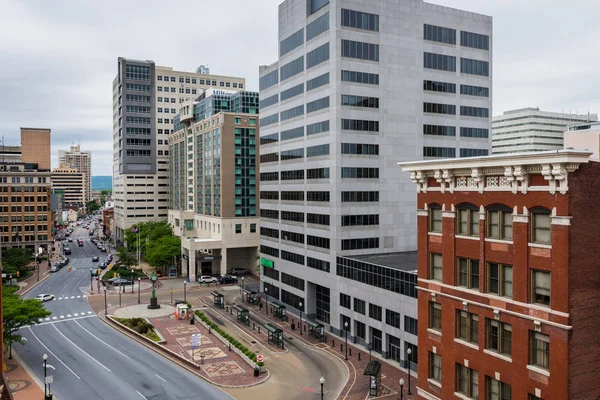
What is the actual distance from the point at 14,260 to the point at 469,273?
347 feet

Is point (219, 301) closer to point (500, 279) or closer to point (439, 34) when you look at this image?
point (439, 34)

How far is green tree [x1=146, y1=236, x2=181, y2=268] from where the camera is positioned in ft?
379

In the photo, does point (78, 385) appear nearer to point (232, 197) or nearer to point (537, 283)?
point (537, 283)

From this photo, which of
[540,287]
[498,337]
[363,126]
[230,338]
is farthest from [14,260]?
[540,287]

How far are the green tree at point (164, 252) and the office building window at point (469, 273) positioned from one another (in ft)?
302

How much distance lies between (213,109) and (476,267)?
9999 cm

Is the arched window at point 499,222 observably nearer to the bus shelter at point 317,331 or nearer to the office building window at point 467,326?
the office building window at point 467,326

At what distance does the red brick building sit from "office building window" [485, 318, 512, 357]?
6 centimetres

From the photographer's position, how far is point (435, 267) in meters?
36.0

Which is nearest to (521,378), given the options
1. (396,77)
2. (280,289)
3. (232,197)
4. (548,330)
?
(548,330)

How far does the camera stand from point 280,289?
82.4 m

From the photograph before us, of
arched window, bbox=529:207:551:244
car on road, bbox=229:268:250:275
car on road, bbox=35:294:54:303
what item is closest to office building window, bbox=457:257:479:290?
arched window, bbox=529:207:551:244

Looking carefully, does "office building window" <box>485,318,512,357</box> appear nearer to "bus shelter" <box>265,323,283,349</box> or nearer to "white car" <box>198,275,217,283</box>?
"bus shelter" <box>265,323,283,349</box>

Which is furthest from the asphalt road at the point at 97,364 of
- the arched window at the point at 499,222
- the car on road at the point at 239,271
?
the car on road at the point at 239,271
